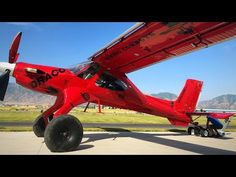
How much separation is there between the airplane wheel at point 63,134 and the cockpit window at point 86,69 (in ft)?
7.75

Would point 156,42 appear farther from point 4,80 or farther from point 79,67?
point 4,80

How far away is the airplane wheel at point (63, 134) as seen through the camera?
8.00 meters

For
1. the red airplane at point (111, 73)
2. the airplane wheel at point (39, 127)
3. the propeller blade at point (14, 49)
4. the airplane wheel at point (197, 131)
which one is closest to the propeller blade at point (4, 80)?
the red airplane at point (111, 73)

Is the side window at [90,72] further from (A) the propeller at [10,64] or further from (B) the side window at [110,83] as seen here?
(A) the propeller at [10,64]

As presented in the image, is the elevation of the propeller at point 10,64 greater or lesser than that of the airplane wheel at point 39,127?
greater

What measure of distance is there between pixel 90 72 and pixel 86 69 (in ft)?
0.63

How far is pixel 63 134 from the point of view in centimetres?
829

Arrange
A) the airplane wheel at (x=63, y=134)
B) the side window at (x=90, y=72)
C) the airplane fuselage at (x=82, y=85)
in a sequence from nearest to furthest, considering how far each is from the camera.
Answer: the airplane wheel at (x=63, y=134)
the airplane fuselage at (x=82, y=85)
the side window at (x=90, y=72)

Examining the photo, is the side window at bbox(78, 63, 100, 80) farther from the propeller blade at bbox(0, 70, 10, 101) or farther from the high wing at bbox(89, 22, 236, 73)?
the propeller blade at bbox(0, 70, 10, 101)
